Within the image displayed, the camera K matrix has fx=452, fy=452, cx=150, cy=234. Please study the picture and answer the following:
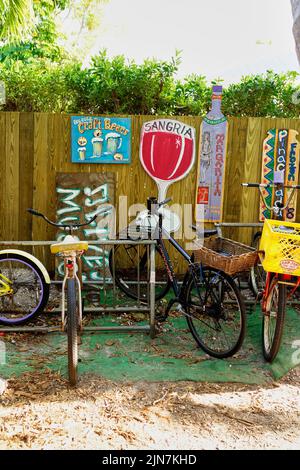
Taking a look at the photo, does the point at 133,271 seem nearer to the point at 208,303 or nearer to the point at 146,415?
the point at 208,303

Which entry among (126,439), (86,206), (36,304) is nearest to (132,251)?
(86,206)

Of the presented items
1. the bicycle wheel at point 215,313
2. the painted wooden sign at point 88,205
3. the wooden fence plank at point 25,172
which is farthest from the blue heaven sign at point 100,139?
the bicycle wheel at point 215,313

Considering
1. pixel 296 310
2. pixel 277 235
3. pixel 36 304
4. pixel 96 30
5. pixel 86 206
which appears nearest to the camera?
pixel 277 235

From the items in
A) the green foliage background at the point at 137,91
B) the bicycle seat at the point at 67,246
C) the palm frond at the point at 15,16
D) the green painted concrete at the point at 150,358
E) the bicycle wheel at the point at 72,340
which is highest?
the palm frond at the point at 15,16

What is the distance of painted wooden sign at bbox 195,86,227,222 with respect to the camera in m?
5.75

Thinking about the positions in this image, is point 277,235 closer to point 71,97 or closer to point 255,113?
point 255,113

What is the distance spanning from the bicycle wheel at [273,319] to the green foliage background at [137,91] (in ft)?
10.5

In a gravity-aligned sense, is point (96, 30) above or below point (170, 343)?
above

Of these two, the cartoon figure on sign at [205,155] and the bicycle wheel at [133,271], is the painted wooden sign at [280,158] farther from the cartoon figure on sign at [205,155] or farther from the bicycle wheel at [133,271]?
the bicycle wheel at [133,271]

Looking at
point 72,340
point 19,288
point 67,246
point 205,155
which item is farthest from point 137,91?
point 72,340

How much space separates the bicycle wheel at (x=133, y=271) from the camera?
5.31 m

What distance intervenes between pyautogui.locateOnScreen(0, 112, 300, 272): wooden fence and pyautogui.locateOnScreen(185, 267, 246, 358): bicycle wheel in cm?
191

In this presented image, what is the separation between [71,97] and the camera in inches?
248

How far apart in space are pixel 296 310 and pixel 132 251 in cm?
213
